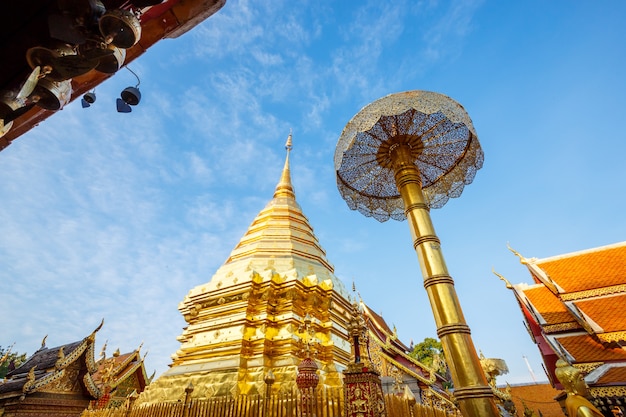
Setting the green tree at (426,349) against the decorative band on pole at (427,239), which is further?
the green tree at (426,349)

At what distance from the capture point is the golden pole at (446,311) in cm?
264

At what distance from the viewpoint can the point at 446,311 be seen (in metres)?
3.07

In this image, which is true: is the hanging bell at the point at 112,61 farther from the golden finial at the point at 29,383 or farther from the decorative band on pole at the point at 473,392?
the golden finial at the point at 29,383

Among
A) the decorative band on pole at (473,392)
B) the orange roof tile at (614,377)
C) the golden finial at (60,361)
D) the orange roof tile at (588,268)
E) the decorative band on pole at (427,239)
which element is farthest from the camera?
the orange roof tile at (588,268)

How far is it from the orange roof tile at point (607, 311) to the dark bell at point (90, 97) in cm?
1040

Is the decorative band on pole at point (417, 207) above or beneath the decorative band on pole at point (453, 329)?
above

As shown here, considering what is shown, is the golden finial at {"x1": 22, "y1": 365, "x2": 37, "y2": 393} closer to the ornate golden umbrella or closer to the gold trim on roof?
the ornate golden umbrella

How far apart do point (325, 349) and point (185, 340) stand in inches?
133

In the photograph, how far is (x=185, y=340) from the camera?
7.43 m

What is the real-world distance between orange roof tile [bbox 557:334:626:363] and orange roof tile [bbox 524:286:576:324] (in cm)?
58

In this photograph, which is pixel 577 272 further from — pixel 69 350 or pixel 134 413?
pixel 69 350

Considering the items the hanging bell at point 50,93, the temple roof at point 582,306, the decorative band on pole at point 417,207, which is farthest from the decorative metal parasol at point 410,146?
the temple roof at point 582,306

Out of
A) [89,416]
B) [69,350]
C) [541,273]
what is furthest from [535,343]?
[69,350]

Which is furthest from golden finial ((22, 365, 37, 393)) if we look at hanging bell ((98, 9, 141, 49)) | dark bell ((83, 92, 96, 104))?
hanging bell ((98, 9, 141, 49))
